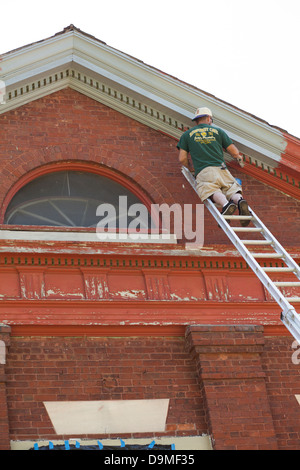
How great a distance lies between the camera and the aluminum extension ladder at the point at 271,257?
8500 mm

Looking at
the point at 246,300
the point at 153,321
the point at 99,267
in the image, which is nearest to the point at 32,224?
the point at 99,267

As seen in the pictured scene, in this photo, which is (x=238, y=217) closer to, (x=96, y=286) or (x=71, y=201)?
(x=96, y=286)

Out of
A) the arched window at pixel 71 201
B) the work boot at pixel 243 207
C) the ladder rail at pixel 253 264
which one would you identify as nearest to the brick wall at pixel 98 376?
the ladder rail at pixel 253 264

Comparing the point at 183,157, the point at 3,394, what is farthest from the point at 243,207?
the point at 3,394

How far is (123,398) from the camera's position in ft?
33.8

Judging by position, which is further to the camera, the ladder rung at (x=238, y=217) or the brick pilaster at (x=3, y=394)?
the ladder rung at (x=238, y=217)

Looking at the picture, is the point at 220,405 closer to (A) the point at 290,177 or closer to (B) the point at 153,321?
(B) the point at 153,321

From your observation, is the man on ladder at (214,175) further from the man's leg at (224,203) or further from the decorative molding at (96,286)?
the decorative molding at (96,286)

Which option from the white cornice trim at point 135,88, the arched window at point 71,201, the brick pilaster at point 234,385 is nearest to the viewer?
the brick pilaster at point 234,385

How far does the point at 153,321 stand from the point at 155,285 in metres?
0.53

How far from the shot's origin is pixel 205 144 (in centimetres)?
1129

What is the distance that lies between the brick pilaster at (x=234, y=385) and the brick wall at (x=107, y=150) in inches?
57.2

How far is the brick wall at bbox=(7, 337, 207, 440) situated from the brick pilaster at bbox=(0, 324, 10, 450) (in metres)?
0.15

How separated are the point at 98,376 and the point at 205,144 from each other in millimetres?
3178
